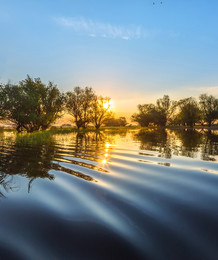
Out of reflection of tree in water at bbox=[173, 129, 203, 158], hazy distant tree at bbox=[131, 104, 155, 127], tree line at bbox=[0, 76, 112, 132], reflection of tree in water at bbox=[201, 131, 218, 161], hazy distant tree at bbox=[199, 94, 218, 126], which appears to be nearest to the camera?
Answer: reflection of tree in water at bbox=[201, 131, 218, 161]

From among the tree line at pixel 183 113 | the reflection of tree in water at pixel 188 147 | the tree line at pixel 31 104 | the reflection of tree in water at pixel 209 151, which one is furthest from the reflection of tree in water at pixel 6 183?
the tree line at pixel 183 113

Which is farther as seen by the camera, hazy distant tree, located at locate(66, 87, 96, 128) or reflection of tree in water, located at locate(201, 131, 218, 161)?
hazy distant tree, located at locate(66, 87, 96, 128)

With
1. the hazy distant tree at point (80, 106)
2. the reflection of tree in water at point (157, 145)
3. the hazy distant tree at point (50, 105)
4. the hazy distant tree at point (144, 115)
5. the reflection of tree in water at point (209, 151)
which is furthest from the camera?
the hazy distant tree at point (144, 115)

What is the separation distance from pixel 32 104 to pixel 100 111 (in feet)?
106

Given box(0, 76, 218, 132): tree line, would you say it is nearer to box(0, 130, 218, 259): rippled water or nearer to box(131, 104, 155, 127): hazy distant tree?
box(131, 104, 155, 127): hazy distant tree

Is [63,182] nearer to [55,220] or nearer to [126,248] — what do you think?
[55,220]

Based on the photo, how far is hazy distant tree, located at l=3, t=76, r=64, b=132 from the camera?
3756cm

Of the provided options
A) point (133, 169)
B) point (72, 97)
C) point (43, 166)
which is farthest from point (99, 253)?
point (72, 97)

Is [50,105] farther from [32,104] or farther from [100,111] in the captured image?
[100,111]

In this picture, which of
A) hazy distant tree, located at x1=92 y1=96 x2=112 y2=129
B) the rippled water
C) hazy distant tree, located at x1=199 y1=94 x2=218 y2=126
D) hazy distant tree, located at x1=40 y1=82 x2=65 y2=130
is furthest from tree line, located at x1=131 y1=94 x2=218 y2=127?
the rippled water

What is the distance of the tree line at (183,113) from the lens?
107250 mm

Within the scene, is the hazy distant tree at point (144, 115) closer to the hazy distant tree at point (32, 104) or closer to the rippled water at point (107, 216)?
the hazy distant tree at point (32, 104)

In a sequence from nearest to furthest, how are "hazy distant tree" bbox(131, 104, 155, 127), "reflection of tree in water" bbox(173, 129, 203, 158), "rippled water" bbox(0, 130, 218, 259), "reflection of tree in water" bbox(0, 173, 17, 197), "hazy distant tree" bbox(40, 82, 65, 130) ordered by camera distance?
"rippled water" bbox(0, 130, 218, 259), "reflection of tree in water" bbox(0, 173, 17, 197), "reflection of tree in water" bbox(173, 129, 203, 158), "hazy distant tree" bbox(40, 82, 65, 130), "hazy distant tree" bbox(131, 104, 155, 127)

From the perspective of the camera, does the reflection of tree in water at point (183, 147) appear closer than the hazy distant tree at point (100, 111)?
Yes
